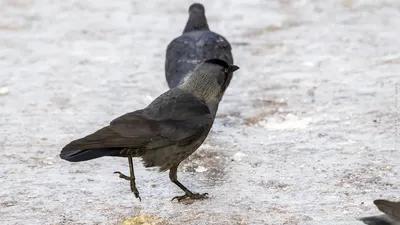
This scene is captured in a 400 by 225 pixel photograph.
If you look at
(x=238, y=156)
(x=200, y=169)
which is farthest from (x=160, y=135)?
(x=238, y=156)

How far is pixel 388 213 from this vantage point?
4664 millimetres

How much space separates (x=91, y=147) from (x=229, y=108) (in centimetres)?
273

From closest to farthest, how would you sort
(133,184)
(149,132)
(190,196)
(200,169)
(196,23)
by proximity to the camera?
1. (149,132)
2. (190,196)
3. (133,184)
4. (200,169)
5. (196,23)

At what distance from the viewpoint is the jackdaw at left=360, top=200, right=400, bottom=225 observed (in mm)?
4629

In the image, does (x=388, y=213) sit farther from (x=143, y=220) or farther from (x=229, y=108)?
(x=229, y=108)

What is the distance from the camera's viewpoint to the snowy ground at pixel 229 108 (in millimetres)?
5613

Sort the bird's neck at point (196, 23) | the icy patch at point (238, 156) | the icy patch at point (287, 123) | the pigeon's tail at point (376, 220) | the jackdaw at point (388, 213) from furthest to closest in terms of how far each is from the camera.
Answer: the bird's neck at point (196, 23)
the icy patch at point (287, 123)
the icy patch at point (238, 156)
the pigeon's tail at point (376, 220)
the jackdaw at point (388, 213)

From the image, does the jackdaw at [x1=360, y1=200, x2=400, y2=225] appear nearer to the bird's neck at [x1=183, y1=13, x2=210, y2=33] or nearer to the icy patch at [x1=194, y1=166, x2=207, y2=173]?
the icy patch at [x1=194, y1=166, x2=207, y2=173]

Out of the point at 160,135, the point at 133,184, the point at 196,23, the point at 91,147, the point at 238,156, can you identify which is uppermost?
the point at 196,23

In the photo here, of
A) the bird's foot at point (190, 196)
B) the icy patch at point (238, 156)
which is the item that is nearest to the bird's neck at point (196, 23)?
the icy patch at point (238, 156)

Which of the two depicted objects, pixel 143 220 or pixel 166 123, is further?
pixel 166 123

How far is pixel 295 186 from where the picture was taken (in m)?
5.89

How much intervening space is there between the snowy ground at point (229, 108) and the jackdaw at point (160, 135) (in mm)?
344

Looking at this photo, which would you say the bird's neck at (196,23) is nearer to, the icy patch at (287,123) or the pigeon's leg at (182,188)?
the icy patch at (287,123)
